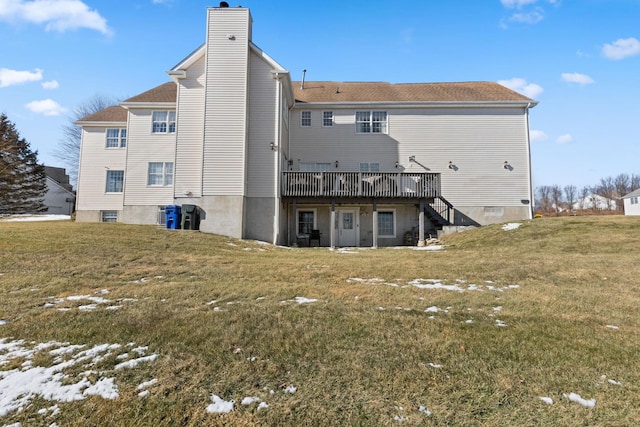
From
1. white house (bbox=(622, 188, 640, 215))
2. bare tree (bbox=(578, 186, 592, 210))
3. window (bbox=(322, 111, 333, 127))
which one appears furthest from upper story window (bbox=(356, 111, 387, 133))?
bare tree (bbox=(578, 186, 592, 210))

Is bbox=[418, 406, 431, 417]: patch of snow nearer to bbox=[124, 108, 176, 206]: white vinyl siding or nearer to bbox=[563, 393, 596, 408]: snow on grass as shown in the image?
bbox=[563, 393, 596, 408]: snow on grass

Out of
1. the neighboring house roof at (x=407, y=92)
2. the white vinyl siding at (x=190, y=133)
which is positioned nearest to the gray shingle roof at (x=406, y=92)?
the neighboring house roof at (x=407, y=92)

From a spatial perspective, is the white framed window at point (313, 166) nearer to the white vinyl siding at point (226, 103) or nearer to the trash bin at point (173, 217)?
the white vinyl siding at point (226, 103)

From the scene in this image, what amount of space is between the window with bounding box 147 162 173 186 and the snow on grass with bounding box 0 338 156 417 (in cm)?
1430

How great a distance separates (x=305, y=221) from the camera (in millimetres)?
17531

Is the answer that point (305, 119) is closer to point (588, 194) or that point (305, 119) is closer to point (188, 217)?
point (188, 217)

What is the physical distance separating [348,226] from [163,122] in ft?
35.8

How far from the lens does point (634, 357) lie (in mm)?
3441

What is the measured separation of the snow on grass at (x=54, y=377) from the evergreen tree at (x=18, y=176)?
111 feet

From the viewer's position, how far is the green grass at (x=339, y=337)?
8.45 ft

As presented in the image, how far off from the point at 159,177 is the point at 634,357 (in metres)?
18.0

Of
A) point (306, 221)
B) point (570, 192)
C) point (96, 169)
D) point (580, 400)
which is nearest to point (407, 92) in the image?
point (306, 221)

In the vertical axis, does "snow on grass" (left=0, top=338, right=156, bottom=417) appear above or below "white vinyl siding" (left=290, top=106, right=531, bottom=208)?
below

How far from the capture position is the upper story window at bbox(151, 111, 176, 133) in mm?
17344
